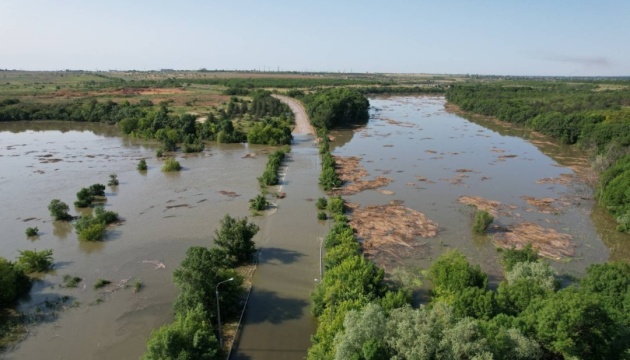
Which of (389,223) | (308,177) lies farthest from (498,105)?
(389,223)

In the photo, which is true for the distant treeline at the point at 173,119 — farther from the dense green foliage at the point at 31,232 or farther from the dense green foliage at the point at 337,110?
the dense green foliage at the point at 31,232

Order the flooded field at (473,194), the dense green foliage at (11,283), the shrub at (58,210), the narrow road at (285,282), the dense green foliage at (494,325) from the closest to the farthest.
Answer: the dense green foliage at (494,325), the narrow road at (285,282), the dense green foliage at (11,283), the flooded field at (473,194), the shrub at (58,210)

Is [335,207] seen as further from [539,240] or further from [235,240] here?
[539,240]

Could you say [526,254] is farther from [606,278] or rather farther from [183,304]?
[183,304]

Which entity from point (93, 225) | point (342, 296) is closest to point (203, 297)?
point (342, 296)

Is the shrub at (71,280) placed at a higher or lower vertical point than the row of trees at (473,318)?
lower

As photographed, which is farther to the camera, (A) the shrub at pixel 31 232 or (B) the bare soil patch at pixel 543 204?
(B) the bare soil patch at pixel 543 204

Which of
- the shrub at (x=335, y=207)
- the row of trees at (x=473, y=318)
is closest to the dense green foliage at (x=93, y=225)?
the shrub at (x=335, y=207)

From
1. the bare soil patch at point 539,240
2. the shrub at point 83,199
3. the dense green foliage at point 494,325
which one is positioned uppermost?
the dense green foliage at point 494,325

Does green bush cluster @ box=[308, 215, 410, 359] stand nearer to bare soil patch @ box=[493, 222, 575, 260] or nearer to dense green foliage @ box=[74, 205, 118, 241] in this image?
bare soil patch @ box=[493, 222, 575, 260]
